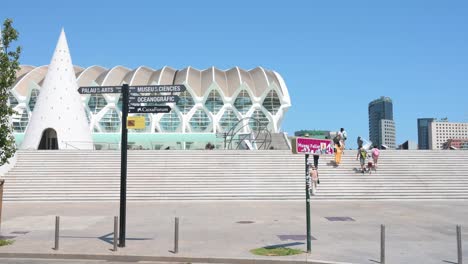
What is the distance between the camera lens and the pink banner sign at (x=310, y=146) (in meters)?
9.81

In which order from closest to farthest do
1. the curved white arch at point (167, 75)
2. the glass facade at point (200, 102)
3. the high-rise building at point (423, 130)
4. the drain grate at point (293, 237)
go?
the drain grate at point (293, 237) → the glass facade at point (200, 102) → the curved white arch at point (167, 75) → the high-rise building at point (423, 130)

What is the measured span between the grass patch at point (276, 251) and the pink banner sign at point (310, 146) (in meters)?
1.98

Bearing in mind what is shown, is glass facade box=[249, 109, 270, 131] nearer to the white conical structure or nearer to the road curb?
the white conical structure

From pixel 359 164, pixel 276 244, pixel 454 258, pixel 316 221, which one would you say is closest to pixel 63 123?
pixel 359 164

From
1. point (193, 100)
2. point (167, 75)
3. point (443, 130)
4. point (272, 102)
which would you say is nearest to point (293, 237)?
point (193, 100)

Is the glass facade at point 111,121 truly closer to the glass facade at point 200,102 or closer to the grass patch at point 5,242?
the glass facade at point 200,102

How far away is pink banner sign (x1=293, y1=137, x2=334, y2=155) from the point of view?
9.81 m

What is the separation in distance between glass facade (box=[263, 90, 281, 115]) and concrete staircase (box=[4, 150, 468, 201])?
49.7 m

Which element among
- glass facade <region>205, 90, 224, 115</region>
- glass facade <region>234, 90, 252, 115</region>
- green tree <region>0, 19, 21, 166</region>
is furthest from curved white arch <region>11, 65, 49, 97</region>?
green tree <region>0, 19, 21, 166</region>

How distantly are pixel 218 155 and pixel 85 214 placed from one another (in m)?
11.9

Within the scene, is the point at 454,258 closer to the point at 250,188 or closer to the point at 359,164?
the point at 250,188

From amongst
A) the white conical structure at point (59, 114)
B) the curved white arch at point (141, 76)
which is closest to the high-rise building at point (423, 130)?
the curved white arch at point (141, 76)

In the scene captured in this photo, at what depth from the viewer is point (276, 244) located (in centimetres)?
1082

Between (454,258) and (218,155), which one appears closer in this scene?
(454,258)
